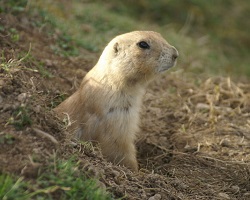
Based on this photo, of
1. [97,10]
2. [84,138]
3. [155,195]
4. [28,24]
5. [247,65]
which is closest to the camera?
[155,195]

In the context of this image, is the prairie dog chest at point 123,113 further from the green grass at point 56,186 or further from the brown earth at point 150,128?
the green grass at point 56,186

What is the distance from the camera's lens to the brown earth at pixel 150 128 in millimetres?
4680

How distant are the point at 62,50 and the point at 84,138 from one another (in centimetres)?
249

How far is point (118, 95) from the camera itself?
6.11 meters

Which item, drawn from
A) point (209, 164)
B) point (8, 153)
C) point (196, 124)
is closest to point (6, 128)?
point (8, 153)

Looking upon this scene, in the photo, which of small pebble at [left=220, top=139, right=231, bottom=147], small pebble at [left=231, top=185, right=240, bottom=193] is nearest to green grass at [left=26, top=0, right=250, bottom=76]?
small pebble at [left=220, top=139, right=231, bottom=147]

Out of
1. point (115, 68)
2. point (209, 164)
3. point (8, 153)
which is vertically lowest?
point (209, 164)

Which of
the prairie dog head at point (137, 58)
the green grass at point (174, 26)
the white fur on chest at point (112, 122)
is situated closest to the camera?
the white fur on chest at point (112, 122)

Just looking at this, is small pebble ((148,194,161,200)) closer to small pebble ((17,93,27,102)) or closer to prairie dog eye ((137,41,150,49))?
small pebble ((17,93,27,102))

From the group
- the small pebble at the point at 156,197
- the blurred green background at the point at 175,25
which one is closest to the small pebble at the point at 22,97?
the small pebble at the point at 156,197

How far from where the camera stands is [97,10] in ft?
35.0

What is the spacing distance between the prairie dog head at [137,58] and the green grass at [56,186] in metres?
1.94

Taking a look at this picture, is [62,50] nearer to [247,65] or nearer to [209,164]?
[209,164]

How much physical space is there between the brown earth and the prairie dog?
0.37 meters
